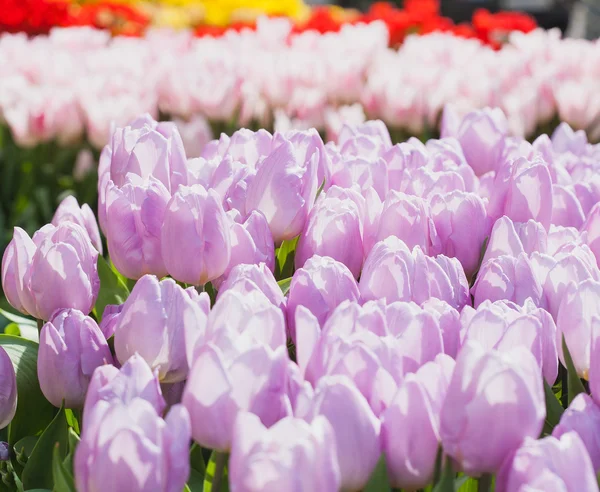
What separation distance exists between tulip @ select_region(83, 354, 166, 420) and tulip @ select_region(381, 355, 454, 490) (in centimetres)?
25

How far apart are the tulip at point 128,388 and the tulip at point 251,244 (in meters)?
0.38

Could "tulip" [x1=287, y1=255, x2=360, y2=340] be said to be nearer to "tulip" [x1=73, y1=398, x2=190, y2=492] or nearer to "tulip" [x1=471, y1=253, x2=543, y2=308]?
"tulip" [x1=471, y1=253, x2=543, y2=308]

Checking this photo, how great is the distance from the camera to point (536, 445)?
2.91ft

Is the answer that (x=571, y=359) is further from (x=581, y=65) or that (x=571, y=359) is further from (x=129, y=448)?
(x=581, y=65)

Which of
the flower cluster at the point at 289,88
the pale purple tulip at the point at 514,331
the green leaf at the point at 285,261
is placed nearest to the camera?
the pale purple tulip at the point at 514,331

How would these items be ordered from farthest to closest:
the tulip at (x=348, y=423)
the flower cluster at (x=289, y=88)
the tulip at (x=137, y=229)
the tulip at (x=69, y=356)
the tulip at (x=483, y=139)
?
the flower cluster at (x=289, y=88)
the tulip at (x=483, y=139)
the tulip at (x=137, y=229)
the tulip at (x=69, y=356)
the tulip at (x=348, y=423)

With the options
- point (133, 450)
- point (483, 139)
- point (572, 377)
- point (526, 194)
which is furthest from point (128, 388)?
point (483, 139)

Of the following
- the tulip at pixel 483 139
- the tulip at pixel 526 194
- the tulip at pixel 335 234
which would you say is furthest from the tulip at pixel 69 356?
the tulip at pixel 483 139

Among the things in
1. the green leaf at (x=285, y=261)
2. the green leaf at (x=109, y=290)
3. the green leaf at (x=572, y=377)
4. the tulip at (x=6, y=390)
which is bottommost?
the green leaf at (x=109, y=290)

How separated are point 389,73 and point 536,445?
3.15m

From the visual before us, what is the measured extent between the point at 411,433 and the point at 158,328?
0.35 metres

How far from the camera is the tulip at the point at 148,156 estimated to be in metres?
1.53

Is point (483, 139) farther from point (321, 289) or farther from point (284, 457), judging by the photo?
point (284, 457)

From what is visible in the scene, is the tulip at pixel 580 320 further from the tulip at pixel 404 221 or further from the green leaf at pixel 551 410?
the tulip at pixel 404 221
